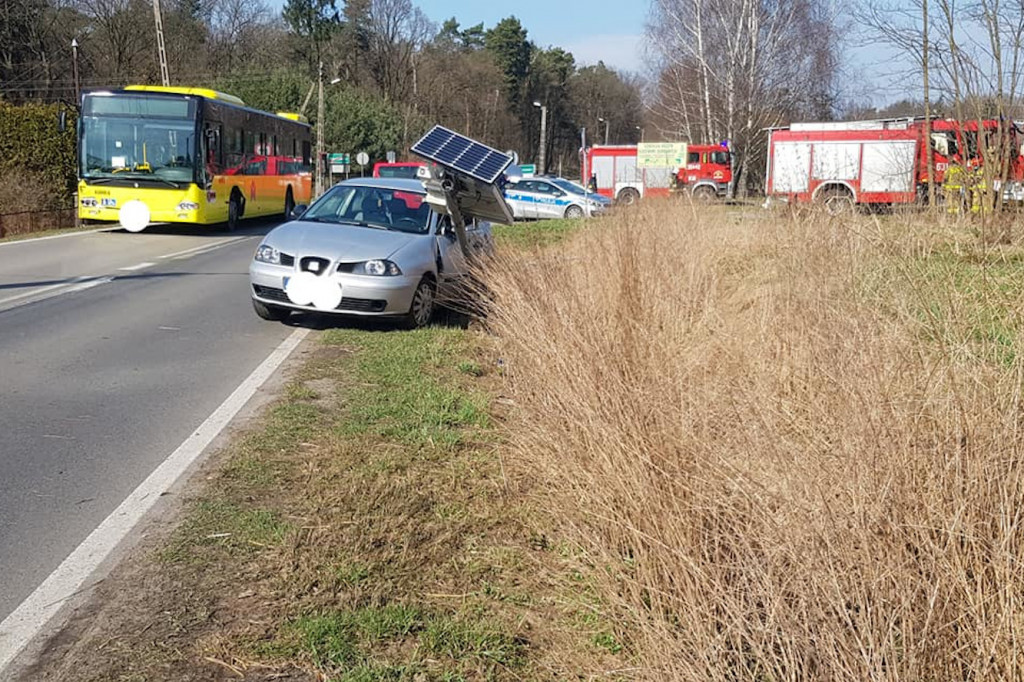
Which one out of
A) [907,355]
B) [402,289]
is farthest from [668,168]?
[907,355]

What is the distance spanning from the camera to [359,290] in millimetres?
10094

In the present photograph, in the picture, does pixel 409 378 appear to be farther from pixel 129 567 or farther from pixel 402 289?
pixel 129 567

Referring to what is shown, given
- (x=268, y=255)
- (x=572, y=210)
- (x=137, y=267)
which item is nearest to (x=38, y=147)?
(x=572, y=210)

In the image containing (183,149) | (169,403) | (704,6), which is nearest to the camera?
(169,403)

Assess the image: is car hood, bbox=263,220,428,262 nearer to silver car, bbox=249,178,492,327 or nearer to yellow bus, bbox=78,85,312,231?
silver car, bbox=249,178,492,327

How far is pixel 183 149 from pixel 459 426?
Result: 56.7 feet

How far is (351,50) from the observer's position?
76500 mm

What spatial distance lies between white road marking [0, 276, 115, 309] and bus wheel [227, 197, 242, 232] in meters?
10.9

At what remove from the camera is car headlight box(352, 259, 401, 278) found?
33.3 feet

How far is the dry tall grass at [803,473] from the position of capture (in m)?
2.78

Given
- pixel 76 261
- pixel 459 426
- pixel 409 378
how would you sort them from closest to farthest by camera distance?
pixel 459 426, pixel 409 378, pixel 76 261

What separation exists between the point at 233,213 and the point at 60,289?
12.7 meters

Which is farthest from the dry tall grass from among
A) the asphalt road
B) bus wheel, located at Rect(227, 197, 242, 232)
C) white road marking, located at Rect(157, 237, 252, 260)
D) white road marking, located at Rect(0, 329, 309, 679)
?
bus wheel, located at Rect(227, 197, 242, 232)

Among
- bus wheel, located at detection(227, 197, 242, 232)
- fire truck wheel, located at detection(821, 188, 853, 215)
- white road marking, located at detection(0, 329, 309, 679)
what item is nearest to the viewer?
white road marking, located at detection(0, 329, 309, 679)
